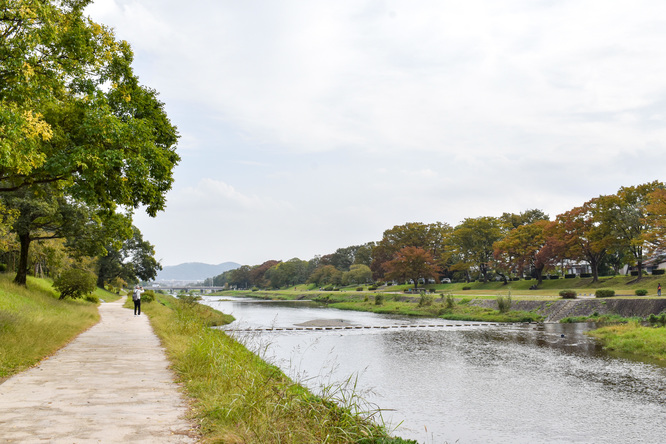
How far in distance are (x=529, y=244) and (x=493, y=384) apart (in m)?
52.8

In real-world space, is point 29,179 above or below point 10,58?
below

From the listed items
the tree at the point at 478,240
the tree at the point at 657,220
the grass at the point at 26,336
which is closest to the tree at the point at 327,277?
the tree at the point at 478,240

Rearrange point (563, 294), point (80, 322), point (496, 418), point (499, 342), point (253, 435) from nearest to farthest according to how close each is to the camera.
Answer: point (253, 435) → point (496, 418) → point (80, 322) → point (499, 342) → point (563, 294)

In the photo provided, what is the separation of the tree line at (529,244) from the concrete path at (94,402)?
4679cm

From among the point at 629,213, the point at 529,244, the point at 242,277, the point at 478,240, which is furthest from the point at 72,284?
the point at 242,277

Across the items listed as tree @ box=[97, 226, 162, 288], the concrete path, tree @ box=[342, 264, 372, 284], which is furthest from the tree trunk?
tree @ box=[342, 264, 372, 284]

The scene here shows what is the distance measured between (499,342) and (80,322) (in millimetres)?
21046

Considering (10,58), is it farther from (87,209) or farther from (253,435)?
(87,209)

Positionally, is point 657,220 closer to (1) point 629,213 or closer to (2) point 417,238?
(1) point 629,213

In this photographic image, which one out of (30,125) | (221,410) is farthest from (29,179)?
(221,410)

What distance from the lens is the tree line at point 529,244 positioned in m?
50.1

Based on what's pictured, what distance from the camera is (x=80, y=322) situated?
62.3 feet

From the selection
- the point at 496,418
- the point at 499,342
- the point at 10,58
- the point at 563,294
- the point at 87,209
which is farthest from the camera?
the point at 563,294

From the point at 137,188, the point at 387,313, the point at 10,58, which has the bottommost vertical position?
the point at 387,313
